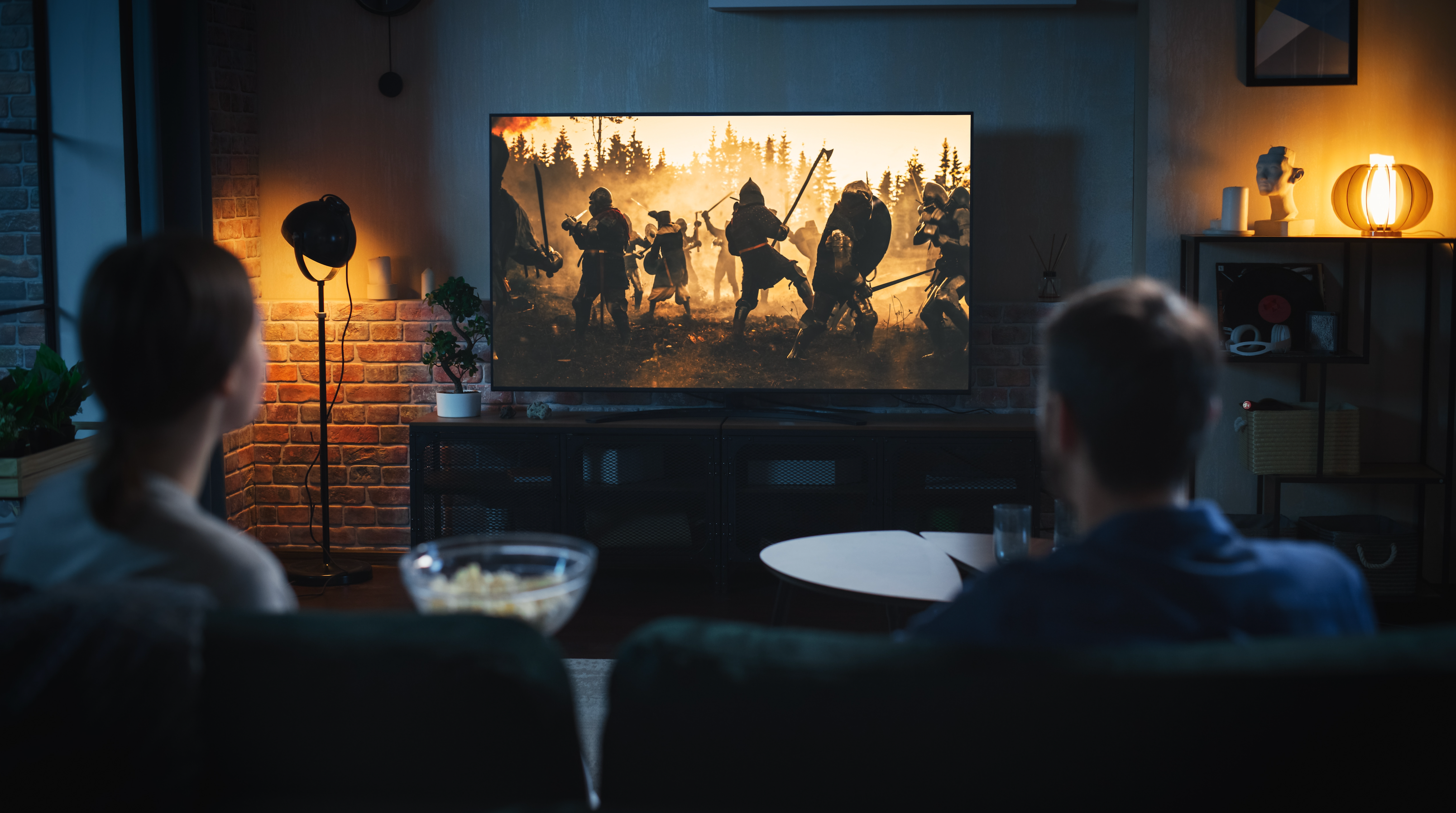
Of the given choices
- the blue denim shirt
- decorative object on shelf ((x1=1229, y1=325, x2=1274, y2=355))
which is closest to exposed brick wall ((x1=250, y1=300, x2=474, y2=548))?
decorative object on shelf ((x1=1229, y1=325, x2=1274, y2=355))

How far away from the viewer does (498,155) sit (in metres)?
3.89

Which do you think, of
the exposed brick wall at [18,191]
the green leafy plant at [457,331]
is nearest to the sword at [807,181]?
the green leafy plant at [457,331]

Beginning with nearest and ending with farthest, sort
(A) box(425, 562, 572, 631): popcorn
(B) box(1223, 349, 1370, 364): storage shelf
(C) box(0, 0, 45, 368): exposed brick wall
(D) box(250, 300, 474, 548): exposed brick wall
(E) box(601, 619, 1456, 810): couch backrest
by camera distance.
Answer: (E) box(601, 619, 1456, 810): couch backrest
(A) box(425, 562, 572, 631): popcorn
(C) box(0, 0, 45, 368): exposed brick wall
(B) box(1223, 349, 1370, 364): storage shelf
(D) box(250, 300, 474, 548): exposed brick wall

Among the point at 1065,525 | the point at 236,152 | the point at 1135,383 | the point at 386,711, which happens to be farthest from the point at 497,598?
the point at 236,152

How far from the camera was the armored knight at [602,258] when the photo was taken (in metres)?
3.90

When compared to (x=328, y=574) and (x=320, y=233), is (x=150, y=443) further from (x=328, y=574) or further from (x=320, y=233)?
(x=328, y=574)

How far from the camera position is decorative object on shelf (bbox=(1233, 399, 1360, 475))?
356 centimetres

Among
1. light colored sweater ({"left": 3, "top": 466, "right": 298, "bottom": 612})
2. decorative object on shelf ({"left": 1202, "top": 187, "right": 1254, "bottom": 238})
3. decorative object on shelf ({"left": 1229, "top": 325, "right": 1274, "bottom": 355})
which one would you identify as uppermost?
decorative object on shelf ({"left": 1202, "top": 187, "right": 1254, "bottom": 238})

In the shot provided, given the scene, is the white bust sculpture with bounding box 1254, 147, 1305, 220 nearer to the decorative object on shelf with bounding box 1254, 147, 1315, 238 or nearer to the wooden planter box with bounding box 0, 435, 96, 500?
the decorative object on shelf with bounding box 1254, 147, 1315, 238

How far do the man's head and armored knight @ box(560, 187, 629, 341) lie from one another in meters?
2.97

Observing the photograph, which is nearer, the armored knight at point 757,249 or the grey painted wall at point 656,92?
the armored knight at point 757,249

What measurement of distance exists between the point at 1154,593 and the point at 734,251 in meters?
3.07

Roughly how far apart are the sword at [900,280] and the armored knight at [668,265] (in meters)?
0.69

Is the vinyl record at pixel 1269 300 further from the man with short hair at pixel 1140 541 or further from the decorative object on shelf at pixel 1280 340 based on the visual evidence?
the man with short hair at pixel 1140 541
